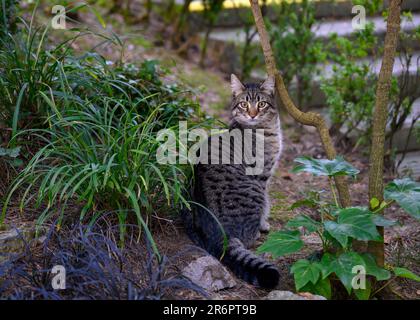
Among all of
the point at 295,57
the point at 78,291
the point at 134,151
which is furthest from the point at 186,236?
the point at 295,57

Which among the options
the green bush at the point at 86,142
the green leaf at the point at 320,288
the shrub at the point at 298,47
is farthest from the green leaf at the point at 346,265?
the shrub at the point at 298,47

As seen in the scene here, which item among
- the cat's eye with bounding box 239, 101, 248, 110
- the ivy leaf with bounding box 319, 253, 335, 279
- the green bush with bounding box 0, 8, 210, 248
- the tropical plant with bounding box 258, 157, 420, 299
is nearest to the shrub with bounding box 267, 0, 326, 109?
the cat's eye with bounding box 239, 101, 248, 110

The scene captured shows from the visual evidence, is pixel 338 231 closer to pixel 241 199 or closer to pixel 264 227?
pixel 241 199

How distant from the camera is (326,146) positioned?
3611 millimetres

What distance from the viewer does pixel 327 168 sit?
11.2ft

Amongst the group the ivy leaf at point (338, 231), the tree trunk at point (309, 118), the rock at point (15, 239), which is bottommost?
the rock at point (15, 239)

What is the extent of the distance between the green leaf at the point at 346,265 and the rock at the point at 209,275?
63 centimetres

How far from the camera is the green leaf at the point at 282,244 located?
3.23 metres

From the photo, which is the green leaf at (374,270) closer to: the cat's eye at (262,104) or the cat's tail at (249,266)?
the cat's tail at (249,266)

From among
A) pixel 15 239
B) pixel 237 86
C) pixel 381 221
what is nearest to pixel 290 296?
pixel 381 221

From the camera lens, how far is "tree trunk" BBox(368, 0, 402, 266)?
332 centimetres

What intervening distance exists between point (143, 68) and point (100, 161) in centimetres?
148

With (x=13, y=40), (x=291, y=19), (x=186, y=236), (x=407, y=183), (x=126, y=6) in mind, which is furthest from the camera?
(x=126, y=6)
